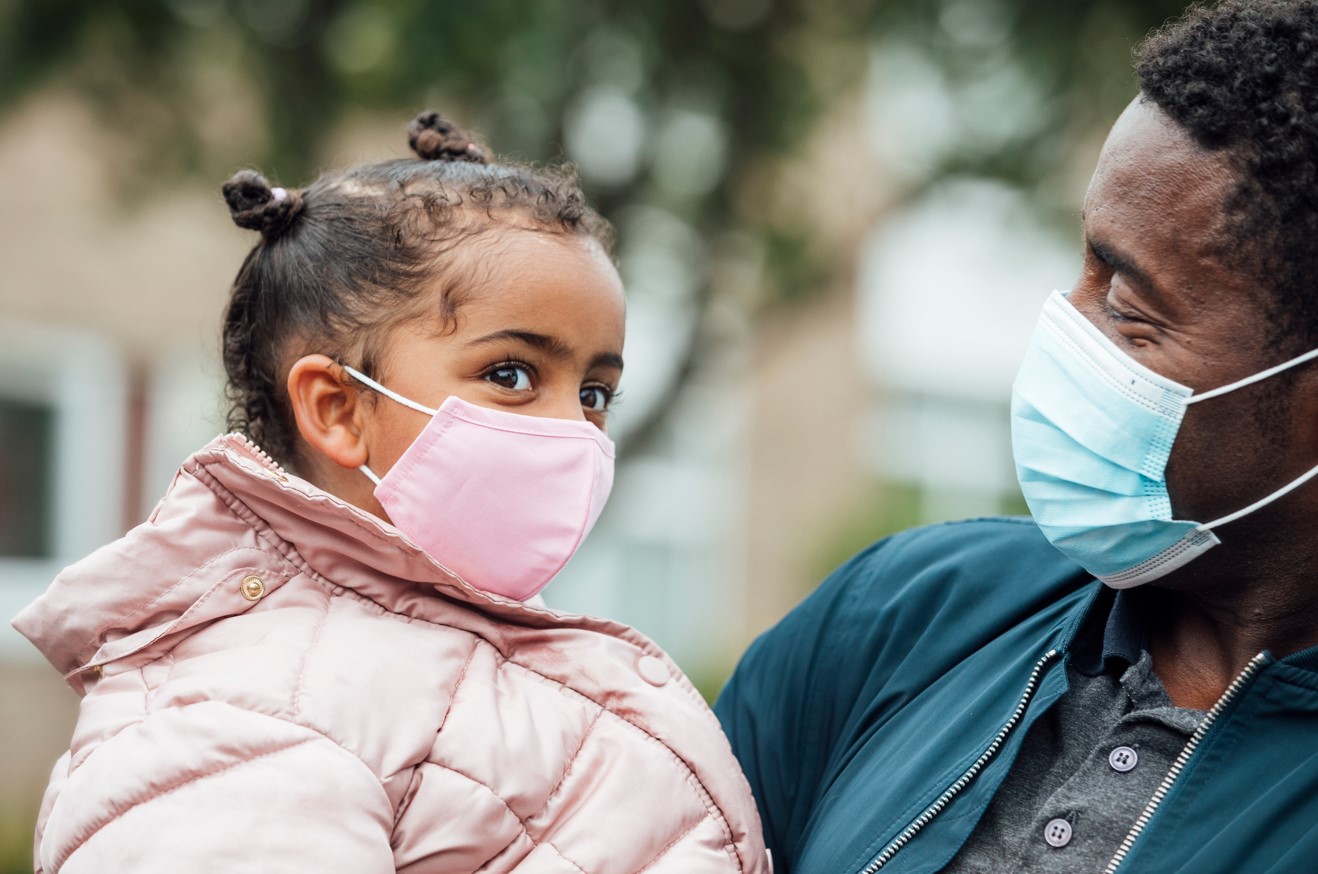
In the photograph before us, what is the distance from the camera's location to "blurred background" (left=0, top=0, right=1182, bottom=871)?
5.95 m

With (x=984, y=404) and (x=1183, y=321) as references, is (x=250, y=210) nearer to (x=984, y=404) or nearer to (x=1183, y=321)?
(x=1183, y=321)

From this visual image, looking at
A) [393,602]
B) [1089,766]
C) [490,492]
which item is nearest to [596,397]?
[490,492]

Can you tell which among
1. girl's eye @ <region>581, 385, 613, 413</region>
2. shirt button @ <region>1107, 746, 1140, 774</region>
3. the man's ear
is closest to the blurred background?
the man's ear

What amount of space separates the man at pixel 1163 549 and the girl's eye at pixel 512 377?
79 centimetres

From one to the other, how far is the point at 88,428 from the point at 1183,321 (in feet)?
Answer: 31.7

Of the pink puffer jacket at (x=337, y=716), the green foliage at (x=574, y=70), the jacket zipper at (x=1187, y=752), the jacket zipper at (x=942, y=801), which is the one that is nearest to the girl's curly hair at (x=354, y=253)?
the pink puffer jacket at (x=337, y=716)

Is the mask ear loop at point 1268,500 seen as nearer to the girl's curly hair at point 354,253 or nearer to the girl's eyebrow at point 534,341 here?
the girl's eyebrow at point 534,341

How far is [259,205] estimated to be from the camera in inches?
107

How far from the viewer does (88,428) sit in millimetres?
10508

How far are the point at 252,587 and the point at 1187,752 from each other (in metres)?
1.34

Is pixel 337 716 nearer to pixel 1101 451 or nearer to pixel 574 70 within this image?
pixel 1101 451

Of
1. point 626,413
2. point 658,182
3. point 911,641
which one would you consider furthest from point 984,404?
point 911,641

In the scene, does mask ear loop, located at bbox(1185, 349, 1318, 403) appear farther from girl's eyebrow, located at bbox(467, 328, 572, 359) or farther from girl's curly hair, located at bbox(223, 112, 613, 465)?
girl's curly hair, located at bbox(223, 112, 613, 465)

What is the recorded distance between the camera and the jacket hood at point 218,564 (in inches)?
84.8
